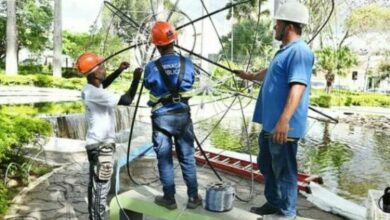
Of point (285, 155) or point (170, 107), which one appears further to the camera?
point (170, 107)

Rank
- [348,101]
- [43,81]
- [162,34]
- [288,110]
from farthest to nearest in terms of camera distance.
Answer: [348,101]
[43,81]
[162,34]
[288,110]

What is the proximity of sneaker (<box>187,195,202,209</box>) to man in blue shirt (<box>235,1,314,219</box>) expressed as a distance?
629 millimetres

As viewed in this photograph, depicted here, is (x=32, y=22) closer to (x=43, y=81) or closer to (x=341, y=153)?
(x=43, y=81)

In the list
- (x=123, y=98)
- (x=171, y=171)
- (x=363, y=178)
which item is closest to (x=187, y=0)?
(x=123, y=98)

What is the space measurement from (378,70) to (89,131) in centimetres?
A: 4072

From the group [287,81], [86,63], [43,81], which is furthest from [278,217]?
[43,81]

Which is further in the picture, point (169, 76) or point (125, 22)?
point (125, 22)

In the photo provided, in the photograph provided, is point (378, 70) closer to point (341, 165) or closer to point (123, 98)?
point (341, 165)

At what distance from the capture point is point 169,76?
9.95 ft

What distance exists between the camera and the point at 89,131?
3584mm

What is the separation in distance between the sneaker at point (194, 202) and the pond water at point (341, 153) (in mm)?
3261

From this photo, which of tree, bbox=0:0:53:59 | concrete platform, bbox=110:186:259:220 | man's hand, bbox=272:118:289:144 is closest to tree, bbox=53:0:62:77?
tree, bbox=0:0:53:59

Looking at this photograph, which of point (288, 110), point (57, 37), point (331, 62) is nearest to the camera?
point (288, 110)

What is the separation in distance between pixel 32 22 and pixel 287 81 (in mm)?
27767
